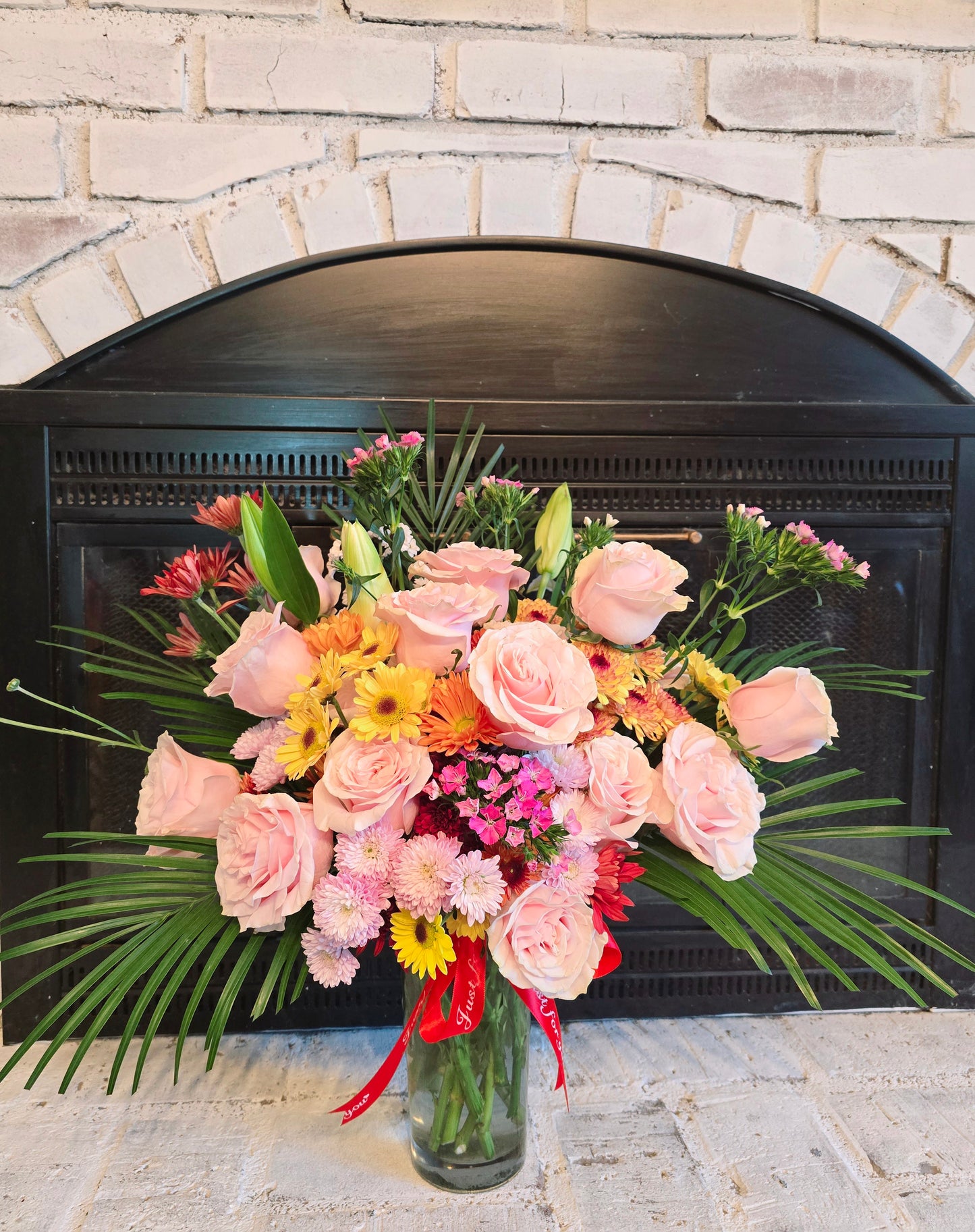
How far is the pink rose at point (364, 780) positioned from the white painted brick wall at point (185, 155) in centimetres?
74

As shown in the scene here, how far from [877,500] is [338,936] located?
0.82 meters

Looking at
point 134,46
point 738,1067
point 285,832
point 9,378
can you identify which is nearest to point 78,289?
point 9,378

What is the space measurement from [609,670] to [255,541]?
0.29 m

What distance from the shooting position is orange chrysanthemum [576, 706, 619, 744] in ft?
2.05

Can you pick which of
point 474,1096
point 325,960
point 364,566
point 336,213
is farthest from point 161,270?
point 474,1096

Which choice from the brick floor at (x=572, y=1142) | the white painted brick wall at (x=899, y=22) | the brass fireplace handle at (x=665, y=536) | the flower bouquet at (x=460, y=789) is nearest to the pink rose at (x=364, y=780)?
the flower bouquet at (x=460, y=789)

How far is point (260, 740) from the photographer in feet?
2.09

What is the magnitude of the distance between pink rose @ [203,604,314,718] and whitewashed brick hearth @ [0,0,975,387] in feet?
1.87

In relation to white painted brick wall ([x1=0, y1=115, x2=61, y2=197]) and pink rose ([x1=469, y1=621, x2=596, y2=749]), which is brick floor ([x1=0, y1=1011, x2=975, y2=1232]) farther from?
white painted brick wall ([x1=0, y1=115, x2=61, y2=197])

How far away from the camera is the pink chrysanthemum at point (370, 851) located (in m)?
0.56

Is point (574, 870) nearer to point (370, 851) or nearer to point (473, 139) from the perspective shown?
point (370, 851)

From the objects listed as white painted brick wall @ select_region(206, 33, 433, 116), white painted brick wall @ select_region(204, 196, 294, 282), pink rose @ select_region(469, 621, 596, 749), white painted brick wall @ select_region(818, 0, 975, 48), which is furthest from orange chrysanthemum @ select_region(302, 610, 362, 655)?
white painted brick wall @ select_region(818, 0, 975, 48)

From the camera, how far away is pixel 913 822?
105 centimetres

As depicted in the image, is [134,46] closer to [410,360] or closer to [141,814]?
[410,360]
